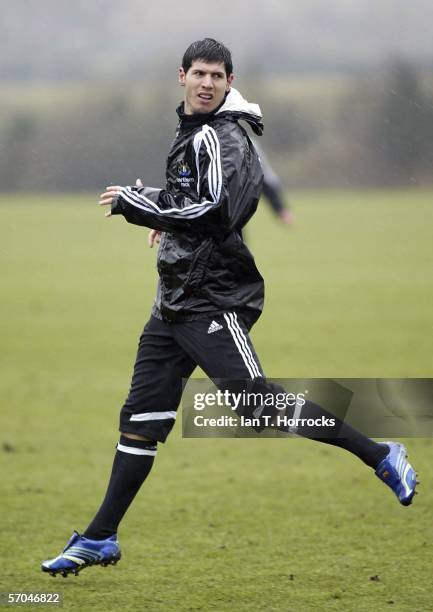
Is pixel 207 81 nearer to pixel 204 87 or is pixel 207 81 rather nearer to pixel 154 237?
pixel 204 87

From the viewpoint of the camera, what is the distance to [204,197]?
4.80 m

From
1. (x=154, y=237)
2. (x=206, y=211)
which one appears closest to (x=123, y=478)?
(x=154, y=237)

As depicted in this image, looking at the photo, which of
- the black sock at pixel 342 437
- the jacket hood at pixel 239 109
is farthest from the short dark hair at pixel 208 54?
the black sock at pixel 342 437

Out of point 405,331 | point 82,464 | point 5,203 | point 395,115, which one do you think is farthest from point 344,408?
point 395,115

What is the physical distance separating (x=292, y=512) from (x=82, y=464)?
1755 mm

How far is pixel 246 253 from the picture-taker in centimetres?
496

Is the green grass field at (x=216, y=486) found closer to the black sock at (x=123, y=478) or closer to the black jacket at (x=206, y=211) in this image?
the black sock at (x=123, y=478)

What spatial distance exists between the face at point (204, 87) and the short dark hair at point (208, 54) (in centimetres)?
2

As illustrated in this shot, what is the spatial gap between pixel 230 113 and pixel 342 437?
138 cm

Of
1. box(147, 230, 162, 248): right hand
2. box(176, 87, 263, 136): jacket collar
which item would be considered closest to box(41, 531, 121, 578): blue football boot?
box(147, 230, 162, 248): right hand

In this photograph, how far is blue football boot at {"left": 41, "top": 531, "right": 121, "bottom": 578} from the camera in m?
5.09

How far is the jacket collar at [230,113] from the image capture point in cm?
493

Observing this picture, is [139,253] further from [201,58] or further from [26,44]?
[26,44]

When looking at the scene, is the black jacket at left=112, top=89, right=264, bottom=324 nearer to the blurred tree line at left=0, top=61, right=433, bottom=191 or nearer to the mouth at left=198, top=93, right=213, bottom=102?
the mouth at left=198, top=93, right=213, bottom=102
